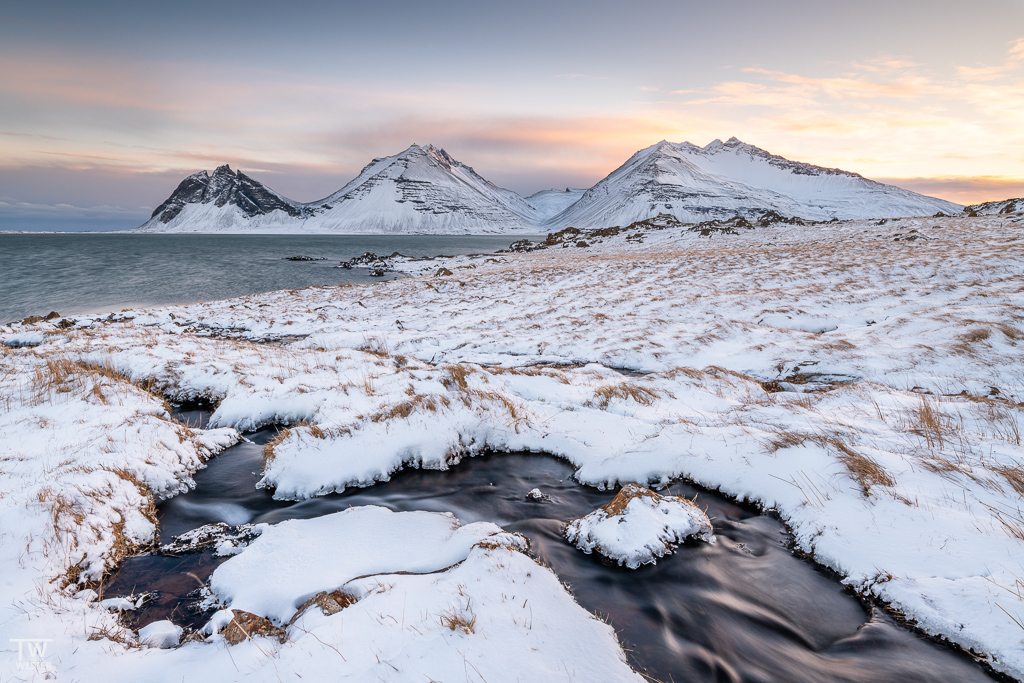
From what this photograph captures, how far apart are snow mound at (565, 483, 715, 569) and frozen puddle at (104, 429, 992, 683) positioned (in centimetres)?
13

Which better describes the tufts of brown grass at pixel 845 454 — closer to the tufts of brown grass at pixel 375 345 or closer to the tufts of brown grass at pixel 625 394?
the tufts of brown grass at pixel 625 394

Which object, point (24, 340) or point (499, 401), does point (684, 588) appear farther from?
point (24, 340)

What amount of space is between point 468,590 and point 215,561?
129 inches

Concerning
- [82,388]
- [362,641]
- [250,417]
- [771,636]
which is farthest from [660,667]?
[82,388]

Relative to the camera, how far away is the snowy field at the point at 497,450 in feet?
11.4

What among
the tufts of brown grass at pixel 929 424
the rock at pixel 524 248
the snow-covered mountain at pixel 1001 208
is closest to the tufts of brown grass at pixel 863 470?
the tufts of brown grass at pixel 929 424

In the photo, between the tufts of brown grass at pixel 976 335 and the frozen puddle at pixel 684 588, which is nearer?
the frozen puddle at pixel 684 588

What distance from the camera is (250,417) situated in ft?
29.6

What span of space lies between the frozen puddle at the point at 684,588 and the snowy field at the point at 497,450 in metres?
0.26

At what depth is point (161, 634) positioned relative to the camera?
12.4 feet

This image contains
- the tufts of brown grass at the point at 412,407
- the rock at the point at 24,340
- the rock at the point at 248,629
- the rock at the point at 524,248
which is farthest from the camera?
the rock at the point at 524,248

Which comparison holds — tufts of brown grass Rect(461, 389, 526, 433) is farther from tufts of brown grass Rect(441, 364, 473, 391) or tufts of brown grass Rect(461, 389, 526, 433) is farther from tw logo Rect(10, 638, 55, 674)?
tw logo Rect(10, 638, 55, 674)

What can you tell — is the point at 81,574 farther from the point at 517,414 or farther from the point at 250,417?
the point at 517,414

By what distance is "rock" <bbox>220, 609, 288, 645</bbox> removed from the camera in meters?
3.57
